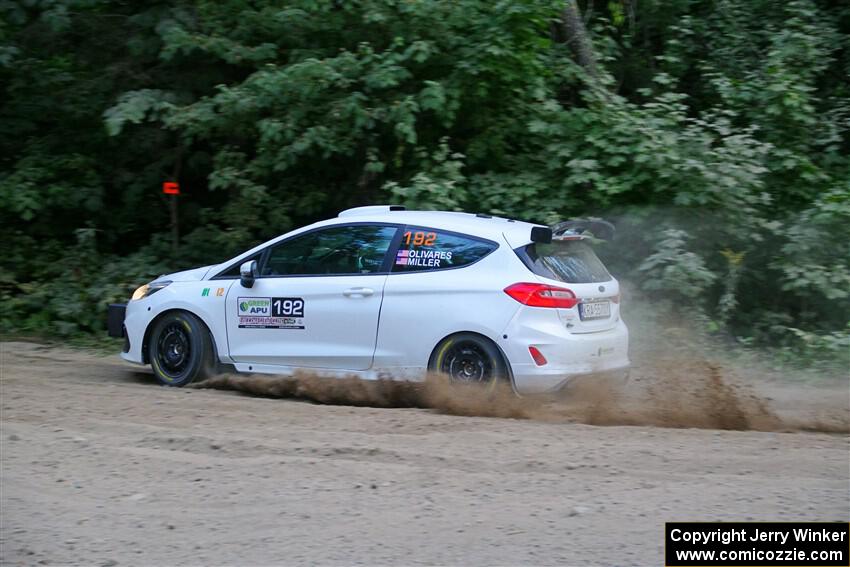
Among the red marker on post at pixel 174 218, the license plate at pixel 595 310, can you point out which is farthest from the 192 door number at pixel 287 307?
the red marker on post at pixel 174 218

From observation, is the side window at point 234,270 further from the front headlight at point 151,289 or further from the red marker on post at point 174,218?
the red marker on post at point 174,218

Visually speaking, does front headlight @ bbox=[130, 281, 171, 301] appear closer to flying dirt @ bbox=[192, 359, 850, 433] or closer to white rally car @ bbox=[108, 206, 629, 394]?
white rally car @ bbox=[108, 206, 629, 394]

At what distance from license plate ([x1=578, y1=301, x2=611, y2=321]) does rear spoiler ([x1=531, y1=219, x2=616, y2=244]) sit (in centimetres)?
Result: 62

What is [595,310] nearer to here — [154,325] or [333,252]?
[333,252]

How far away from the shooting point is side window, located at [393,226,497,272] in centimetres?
788

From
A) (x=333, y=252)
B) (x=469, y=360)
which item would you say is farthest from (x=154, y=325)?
(x=469, y=360)

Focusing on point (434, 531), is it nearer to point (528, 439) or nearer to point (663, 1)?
point (528, 439)

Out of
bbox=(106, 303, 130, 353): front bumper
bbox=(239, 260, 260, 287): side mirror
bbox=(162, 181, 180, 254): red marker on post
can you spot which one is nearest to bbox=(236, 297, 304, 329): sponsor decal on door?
bbox=(239, 260, 260, 287): side mirror

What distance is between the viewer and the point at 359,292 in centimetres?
807

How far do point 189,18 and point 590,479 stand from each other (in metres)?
8.86

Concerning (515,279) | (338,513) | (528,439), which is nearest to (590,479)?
(528,439)

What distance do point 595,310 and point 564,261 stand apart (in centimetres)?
49

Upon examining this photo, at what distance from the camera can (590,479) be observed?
5.78m

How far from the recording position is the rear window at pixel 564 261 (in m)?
7.70
